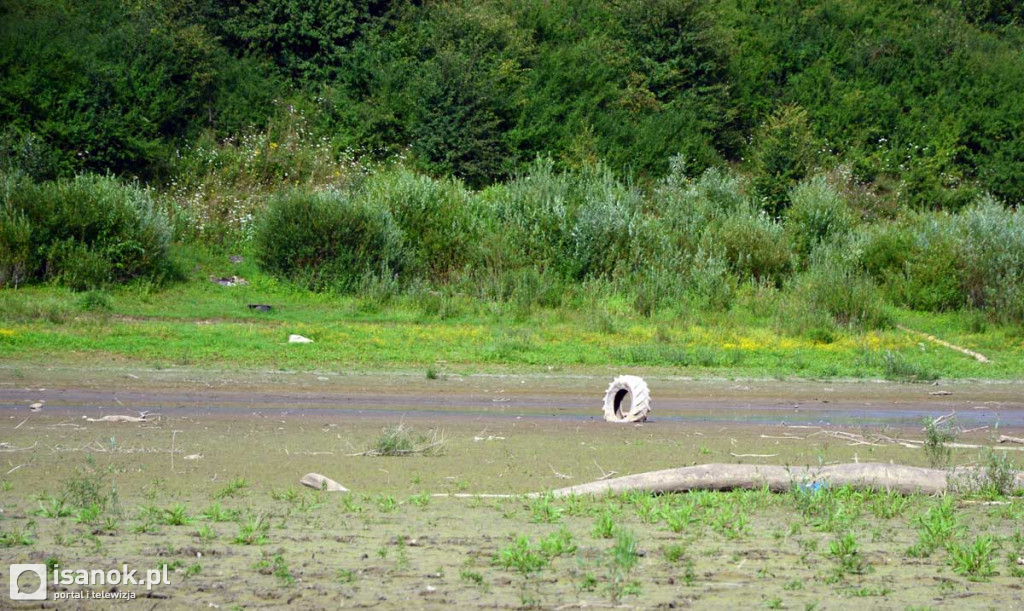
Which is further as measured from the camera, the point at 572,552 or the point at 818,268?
the point at 818,268

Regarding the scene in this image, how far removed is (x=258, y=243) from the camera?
24.3 meters

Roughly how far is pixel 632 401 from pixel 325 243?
12.9m

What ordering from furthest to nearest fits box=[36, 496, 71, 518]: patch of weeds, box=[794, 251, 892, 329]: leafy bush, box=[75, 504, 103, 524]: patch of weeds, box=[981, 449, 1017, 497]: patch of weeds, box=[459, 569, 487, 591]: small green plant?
Answer: box=[794, 251, 892, 329]: leafy bush → box=[981, 449, 1017, 497]: patch of weeds → box=[36, 496, 71, 518]: patch of weeds → box=[75, 504, 103, 524]: patch of weeds → box=[459, 569, 487, 591]: small green plant

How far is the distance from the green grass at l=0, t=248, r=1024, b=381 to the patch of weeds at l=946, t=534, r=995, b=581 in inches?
400

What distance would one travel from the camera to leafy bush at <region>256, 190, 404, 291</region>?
77.3 ft

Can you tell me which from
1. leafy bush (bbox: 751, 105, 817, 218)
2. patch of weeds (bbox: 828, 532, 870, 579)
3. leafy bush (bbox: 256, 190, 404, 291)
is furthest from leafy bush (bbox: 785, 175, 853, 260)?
patch of weeds (bbox: 828, 532, 870, 579)

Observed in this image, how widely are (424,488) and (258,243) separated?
16643 millimetres

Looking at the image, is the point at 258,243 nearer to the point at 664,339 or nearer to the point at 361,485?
the point at 664,339

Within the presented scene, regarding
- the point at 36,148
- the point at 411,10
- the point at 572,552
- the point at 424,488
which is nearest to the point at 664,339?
the point at 424,488

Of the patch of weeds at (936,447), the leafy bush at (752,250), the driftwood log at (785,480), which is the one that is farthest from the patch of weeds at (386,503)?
the leafy bush at (752,250)

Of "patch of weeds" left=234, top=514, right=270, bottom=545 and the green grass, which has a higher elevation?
the green grass

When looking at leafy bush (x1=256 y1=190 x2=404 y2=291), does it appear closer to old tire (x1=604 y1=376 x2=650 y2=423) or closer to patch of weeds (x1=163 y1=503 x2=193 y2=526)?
old tire (x1=604 y1=376 x2=650 y2=423)

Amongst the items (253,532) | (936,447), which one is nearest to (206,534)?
(253,532)

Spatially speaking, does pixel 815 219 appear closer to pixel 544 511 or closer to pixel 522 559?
pixel 544 511
